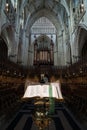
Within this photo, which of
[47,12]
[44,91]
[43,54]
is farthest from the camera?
[43,54]

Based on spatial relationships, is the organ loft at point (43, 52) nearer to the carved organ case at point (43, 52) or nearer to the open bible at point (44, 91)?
the carved organ case at point (43, 52)

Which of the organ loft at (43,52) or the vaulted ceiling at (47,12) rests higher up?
the vaulted ceiling at (47,12)

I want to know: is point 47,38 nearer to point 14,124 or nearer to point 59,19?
point 59,19

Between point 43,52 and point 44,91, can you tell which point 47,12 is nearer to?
point 43,52

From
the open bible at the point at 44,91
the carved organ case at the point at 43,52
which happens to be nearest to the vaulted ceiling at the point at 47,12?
the carved organ case at the point at 43,52

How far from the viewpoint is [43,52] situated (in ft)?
86.8

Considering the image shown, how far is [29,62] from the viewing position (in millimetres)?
24938

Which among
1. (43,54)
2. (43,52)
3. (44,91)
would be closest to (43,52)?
(43,52)

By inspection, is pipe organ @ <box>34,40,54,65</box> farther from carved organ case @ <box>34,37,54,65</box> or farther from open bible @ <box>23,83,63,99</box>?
open bible @ <box>23,83,63,99</box>

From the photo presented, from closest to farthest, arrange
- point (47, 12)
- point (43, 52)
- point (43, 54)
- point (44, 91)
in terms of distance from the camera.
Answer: point (44, 91)
point (47, 12)
point (43, 54)
point (43, 52)

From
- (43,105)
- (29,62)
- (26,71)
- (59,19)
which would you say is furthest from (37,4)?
(43,105)

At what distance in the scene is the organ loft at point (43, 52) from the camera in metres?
8.56

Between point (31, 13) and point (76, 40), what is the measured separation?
11601 millimetres

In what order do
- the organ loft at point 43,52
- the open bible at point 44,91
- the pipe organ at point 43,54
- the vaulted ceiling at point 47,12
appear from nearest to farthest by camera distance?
the open bible at point 44,91, the organ loft at point 43,52, the vaulted ceiling at point 47,12, the pipe organ at point 43,54
